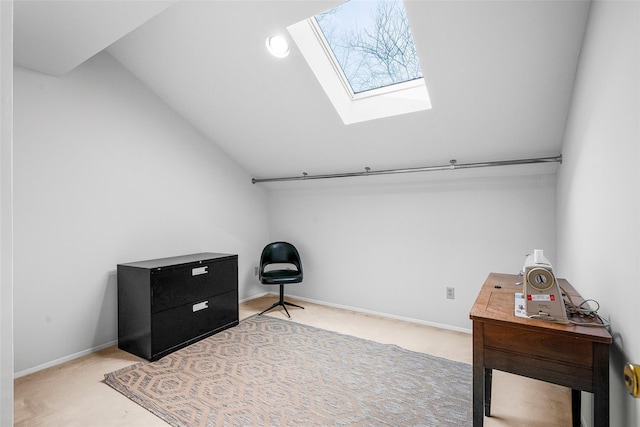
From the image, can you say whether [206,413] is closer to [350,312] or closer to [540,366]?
[540,366]

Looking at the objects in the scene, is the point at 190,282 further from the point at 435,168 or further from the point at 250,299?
the point at 435,168

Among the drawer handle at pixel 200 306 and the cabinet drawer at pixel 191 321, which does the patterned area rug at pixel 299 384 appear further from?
the drawer handle at pixel 200 306

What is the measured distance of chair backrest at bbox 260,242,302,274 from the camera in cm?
394

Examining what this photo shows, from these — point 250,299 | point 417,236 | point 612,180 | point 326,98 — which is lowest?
point 250,299

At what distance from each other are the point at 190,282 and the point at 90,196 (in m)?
1.11

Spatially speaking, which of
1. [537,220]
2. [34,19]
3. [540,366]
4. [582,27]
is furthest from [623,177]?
[34,19]

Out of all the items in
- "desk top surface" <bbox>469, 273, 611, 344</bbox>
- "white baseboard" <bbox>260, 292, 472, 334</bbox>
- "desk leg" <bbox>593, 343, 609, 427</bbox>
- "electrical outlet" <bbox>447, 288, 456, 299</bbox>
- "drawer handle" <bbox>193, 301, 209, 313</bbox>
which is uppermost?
"desk top surface" <bbox>469, 273, 611, 344</bbox>

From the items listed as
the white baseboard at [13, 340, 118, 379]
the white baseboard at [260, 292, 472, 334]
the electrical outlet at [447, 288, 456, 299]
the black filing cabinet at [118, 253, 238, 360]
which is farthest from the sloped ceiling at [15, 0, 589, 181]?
the white baseboard at [13, 340, 118, 379]

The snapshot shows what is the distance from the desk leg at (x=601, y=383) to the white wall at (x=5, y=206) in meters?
1.74

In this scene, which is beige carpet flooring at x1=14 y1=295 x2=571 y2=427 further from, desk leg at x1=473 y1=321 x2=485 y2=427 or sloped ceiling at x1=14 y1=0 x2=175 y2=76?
sloped ceiling at x1=14 y1=0 x2=175 y2=76

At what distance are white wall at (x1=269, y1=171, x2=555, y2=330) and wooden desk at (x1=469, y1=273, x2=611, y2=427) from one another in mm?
1695

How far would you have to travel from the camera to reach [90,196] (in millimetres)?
2693

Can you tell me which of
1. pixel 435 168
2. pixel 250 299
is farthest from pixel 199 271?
pixel 435 168

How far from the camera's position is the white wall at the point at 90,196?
7.70 feet
